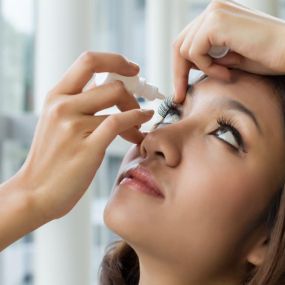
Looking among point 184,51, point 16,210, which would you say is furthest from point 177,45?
point 16,210

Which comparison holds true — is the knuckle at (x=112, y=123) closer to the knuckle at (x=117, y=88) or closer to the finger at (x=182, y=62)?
the knuckle at (x=117, y=88)

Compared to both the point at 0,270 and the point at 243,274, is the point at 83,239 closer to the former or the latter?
the point at 0,270

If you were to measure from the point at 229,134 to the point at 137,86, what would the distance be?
0.18 meters

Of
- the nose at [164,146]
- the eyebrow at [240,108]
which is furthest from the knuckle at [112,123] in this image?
the eyebrow at [240,108]

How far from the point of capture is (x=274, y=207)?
998 millimetres

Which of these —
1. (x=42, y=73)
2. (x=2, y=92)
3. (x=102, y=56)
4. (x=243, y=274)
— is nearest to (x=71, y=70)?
(x=102, y=56)

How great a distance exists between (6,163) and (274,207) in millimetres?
1209

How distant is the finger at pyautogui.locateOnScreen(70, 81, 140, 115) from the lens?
85 centimetres

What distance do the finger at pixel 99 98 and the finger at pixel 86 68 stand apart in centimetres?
3

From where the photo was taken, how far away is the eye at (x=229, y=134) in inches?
37.7

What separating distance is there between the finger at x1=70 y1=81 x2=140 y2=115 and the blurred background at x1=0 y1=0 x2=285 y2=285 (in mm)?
681

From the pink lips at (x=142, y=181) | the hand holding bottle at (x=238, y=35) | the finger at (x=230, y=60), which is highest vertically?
the hand holding bottle at (x=238, y=35)

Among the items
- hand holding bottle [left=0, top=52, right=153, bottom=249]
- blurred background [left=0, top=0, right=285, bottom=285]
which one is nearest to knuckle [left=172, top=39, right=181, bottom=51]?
hand holding bottle [left=0, top=52, right=153, bottom=249]

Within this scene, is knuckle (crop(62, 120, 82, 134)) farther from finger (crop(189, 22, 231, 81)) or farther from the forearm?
finger (crop(189, 22, 231, 81))
